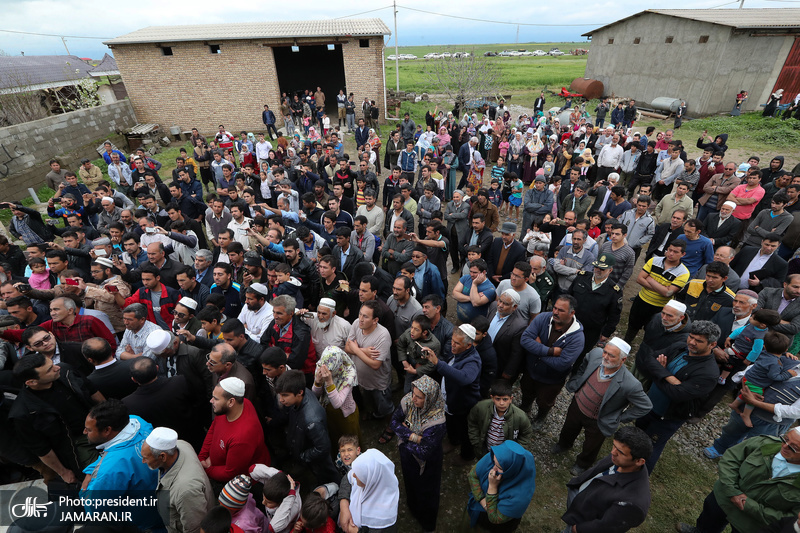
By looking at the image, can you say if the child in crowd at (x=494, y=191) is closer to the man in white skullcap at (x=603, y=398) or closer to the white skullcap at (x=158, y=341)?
the man in white skullcap at (x=603, y=398)

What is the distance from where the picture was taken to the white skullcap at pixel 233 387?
315cm

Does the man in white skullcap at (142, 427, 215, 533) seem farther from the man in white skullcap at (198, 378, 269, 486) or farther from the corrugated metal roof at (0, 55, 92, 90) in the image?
the corrugated metal roof at (0, 55, 92, 90)

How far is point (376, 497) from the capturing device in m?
2.89

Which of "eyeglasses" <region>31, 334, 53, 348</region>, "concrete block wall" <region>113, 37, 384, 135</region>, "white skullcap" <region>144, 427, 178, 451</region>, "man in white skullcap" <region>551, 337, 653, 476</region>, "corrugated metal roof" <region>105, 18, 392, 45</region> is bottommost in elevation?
"man in white skullcap" <region>551, 337, 653, 476</region>

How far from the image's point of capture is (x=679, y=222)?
6.28m

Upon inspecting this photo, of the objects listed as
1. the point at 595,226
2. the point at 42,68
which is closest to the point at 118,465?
the point at 595,226

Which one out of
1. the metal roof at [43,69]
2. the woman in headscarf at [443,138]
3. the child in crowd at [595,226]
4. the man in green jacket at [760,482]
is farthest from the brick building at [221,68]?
the man in green jacket at [760,482]

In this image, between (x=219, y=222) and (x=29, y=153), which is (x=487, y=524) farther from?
(x=29, y=153)

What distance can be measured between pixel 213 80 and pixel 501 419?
72.4ft

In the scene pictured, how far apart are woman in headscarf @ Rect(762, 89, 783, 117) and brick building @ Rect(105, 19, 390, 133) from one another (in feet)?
64.6

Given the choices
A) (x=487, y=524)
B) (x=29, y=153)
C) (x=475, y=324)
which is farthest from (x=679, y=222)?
(x=29, y=153)

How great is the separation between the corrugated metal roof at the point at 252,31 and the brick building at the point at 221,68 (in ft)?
0.15

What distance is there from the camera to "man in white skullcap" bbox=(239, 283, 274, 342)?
4.55 metres

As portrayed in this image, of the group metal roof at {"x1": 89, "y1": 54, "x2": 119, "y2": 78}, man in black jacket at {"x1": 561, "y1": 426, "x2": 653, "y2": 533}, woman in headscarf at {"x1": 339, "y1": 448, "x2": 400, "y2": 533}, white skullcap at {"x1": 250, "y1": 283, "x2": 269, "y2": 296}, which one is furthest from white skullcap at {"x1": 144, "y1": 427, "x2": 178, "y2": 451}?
metal roof at {"x1": 89, "y1": 54, "x2": 119, "y2": 78}
